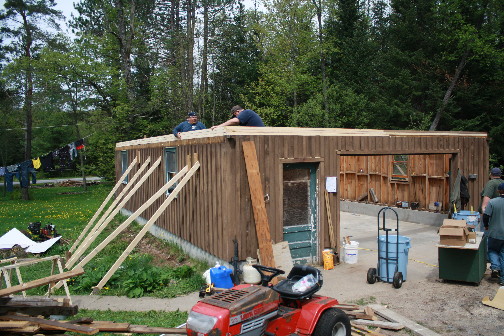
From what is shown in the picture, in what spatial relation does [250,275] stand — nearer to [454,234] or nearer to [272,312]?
[272,312]

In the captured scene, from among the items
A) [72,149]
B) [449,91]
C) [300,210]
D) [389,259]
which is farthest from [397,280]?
[72,149]

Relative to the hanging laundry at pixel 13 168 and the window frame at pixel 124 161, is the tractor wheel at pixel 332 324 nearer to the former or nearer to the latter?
the window frame at pixel 124 161

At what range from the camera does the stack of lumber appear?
6.12m

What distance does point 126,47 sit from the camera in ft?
94.2

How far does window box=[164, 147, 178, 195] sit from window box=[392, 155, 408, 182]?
405 inches

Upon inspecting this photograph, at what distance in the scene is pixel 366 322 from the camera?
255 inches

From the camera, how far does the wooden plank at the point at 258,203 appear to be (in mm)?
8789

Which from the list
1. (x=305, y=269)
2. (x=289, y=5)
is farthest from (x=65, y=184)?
(x=305, y=269)

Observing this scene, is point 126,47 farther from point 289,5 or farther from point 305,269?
point 305,269

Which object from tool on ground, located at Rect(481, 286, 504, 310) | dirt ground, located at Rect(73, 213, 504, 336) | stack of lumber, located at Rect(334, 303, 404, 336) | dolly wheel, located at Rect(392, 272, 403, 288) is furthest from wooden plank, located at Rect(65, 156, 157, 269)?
tool on ground, located at Rect(481, 286, 504, 310)

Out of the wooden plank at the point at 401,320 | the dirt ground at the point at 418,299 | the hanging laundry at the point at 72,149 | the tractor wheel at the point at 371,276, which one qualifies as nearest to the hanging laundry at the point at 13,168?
the hanging laundry at the point at 72,149

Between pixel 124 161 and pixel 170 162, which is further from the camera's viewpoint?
pixel 124 161

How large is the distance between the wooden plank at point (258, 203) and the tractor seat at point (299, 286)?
10.1 feet

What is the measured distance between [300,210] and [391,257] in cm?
236
